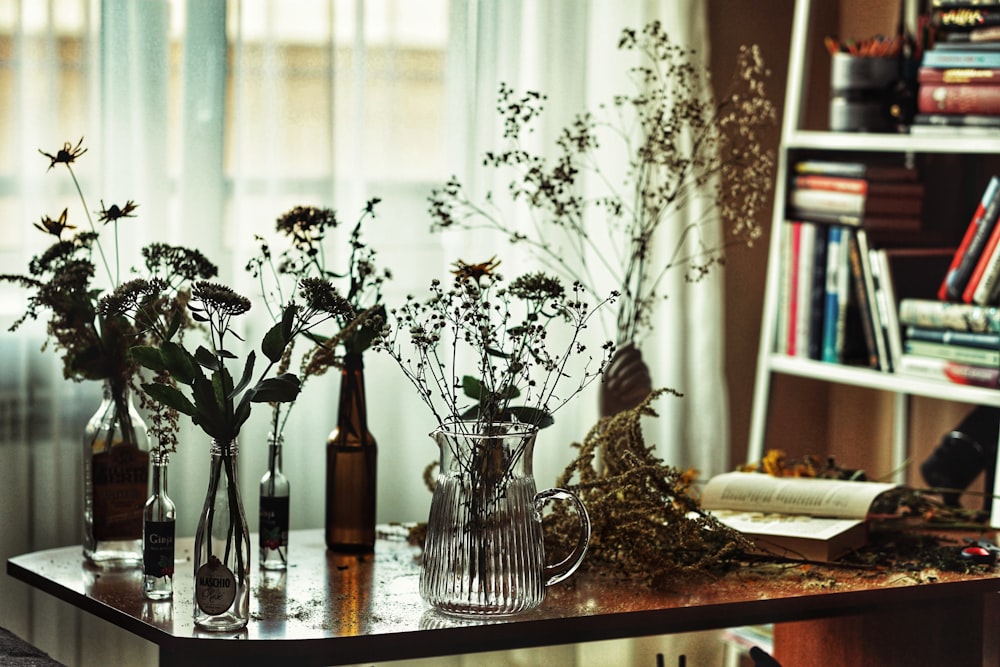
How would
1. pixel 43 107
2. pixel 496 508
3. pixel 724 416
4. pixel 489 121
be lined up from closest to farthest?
pixel 496 508 → pixel 43 107 → pixel 489 121 → pixel 724 416

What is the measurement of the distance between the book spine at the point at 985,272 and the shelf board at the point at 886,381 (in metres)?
0.17

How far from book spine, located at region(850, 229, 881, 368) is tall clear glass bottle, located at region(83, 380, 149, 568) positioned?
4.97 feet

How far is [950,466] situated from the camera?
8.29ft

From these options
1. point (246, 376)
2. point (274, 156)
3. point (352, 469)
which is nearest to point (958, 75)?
point (274, 156)

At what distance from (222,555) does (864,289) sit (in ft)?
5.43

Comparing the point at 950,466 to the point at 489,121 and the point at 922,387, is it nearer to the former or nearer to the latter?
the point at 922,387

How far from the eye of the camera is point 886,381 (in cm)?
267

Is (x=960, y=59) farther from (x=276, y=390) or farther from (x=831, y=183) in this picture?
(x=276, y=390)

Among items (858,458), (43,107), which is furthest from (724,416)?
(43,107)

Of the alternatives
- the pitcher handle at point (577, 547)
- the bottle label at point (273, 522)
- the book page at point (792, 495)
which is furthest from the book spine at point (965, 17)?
the bottle label at point (273, 522)

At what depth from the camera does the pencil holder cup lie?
8.79ft

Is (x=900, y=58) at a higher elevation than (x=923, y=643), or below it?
higher

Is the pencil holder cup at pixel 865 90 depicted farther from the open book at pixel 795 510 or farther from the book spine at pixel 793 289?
the open book at pixel 795 510

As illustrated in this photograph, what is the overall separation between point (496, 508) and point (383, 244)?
131 cm
